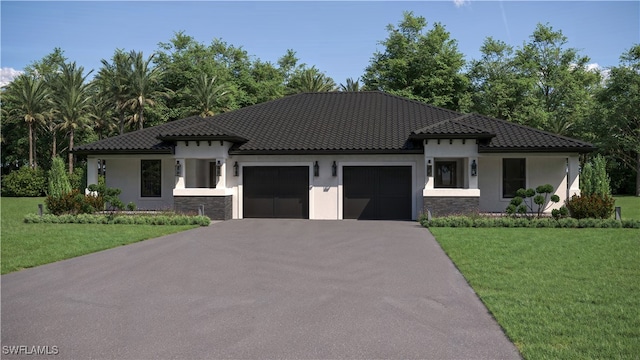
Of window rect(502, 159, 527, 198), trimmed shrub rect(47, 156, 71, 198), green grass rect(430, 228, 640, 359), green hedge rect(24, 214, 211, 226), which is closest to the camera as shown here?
green grass rect(430, 228, 640, 359)

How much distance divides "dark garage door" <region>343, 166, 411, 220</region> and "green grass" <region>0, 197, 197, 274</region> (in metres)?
6.72

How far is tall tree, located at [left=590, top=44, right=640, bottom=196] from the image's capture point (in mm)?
38812

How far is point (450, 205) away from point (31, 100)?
4122 centimetres

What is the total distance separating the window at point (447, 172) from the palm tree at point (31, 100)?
38.3 meters

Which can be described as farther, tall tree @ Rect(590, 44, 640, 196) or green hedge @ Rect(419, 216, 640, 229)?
tall tree @ Rect(590, 44, 640, 196)

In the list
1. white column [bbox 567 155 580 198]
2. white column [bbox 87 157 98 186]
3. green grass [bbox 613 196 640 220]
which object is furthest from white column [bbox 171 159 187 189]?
green grass [bbox 613 196 640 220]

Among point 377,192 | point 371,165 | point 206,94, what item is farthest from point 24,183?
point 377,192

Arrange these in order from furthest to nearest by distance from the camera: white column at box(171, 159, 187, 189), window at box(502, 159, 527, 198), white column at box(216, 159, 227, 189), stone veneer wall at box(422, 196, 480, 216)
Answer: window at box(502, 159, 527, 198)
white column at box(171, 159, 187, 189)
white column at box(216, 159, 227, 189)
stone veneer wall at box(422, 196, 480, 216)

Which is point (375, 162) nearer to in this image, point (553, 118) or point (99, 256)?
point (99, 256)

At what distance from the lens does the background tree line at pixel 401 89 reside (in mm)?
40094

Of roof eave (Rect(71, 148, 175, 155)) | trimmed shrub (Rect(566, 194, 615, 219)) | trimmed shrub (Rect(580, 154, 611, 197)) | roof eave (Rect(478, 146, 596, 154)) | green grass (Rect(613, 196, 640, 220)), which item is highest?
roof eave (Rect(71, 148, 175, 155))

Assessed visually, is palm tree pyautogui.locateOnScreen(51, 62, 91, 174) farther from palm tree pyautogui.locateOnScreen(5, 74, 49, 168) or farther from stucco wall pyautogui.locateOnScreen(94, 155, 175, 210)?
stucco wall pyautogui.locateOnScreen(94, 155, 175, 210)

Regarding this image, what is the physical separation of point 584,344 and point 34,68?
6594cm

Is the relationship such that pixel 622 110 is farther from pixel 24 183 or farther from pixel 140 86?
pixel 24 183
